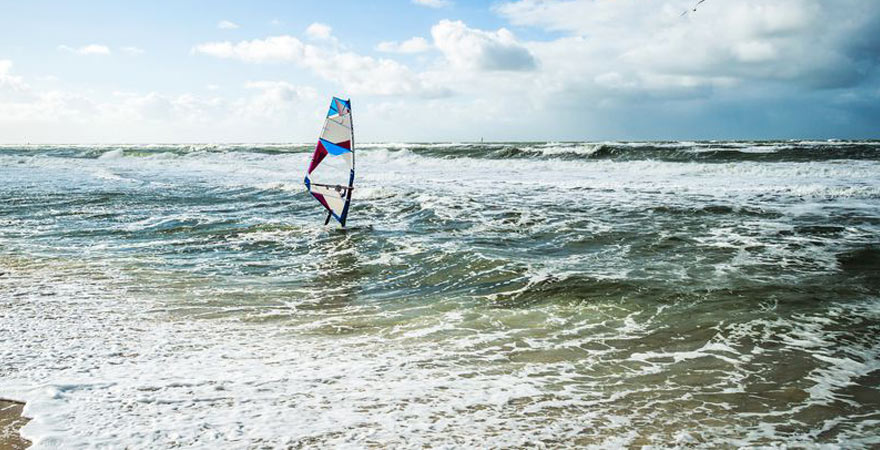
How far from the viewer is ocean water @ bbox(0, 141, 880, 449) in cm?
403

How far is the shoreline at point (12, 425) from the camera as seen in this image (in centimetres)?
357

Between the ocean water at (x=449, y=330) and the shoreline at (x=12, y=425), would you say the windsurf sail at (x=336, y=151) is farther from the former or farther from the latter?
the shoreline at (x=12, y=425)

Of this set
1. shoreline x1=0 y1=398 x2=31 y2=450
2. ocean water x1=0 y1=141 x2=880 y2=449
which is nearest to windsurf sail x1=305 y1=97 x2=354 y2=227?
ocean water x1=0 y1=141 x2=880 y2=449

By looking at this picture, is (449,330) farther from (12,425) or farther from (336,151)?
(336,151)

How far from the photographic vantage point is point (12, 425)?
3.82 metres

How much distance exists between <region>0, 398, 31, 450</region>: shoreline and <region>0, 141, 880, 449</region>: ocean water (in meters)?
0.10

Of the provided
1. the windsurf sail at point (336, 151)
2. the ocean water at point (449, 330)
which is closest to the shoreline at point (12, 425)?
the ocean water at point (449, 330)

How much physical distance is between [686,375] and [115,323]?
604 cm

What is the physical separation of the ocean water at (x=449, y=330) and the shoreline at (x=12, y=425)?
0.10 meters

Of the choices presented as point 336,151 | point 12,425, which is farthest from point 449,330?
point 336,151

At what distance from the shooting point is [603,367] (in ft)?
17.1

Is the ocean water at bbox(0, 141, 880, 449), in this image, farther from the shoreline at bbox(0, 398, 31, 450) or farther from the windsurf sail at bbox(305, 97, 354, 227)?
the windsurf sail at bbox(305, 97, 354, 227)

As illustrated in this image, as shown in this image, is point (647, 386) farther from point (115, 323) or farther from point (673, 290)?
point (115, 323)

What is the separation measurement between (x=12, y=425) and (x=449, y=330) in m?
3.95
